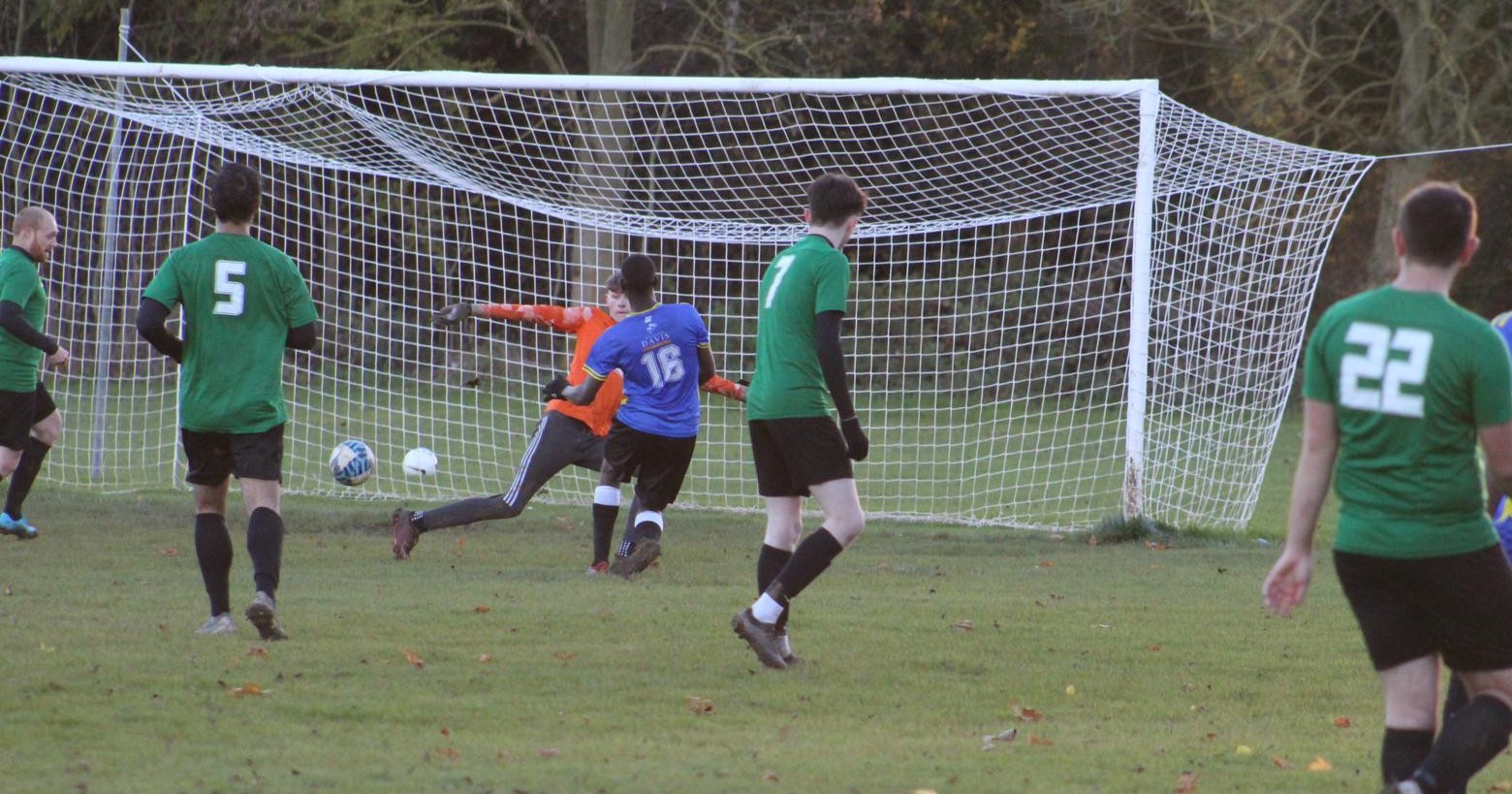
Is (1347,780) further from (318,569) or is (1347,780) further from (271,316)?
(318,569)

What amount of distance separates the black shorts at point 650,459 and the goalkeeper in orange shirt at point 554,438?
0.83ft

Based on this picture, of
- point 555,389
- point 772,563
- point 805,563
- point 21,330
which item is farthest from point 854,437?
point 21,330

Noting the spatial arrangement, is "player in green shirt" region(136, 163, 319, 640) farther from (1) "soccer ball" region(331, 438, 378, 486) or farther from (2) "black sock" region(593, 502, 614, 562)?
(1) "soccer ball" region(331, 438, 378, 486)

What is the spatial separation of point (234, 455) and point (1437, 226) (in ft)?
13.9

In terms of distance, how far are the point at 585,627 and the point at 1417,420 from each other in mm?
3988

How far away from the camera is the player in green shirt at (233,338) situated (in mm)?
6180

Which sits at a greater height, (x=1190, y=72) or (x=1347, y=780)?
(x=1190, y=72)

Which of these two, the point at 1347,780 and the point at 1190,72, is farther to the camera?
the point at 1190,72

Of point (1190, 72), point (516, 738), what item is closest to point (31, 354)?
point (516, 738)

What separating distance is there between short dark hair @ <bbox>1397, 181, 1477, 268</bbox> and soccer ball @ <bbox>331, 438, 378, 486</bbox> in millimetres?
7659

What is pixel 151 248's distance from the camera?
17625 mm

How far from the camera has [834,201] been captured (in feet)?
20.0

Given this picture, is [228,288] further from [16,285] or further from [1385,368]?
[1385,368]

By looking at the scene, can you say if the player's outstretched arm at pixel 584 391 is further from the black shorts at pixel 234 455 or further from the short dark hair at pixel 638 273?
the black shorts at pixel 234 455
